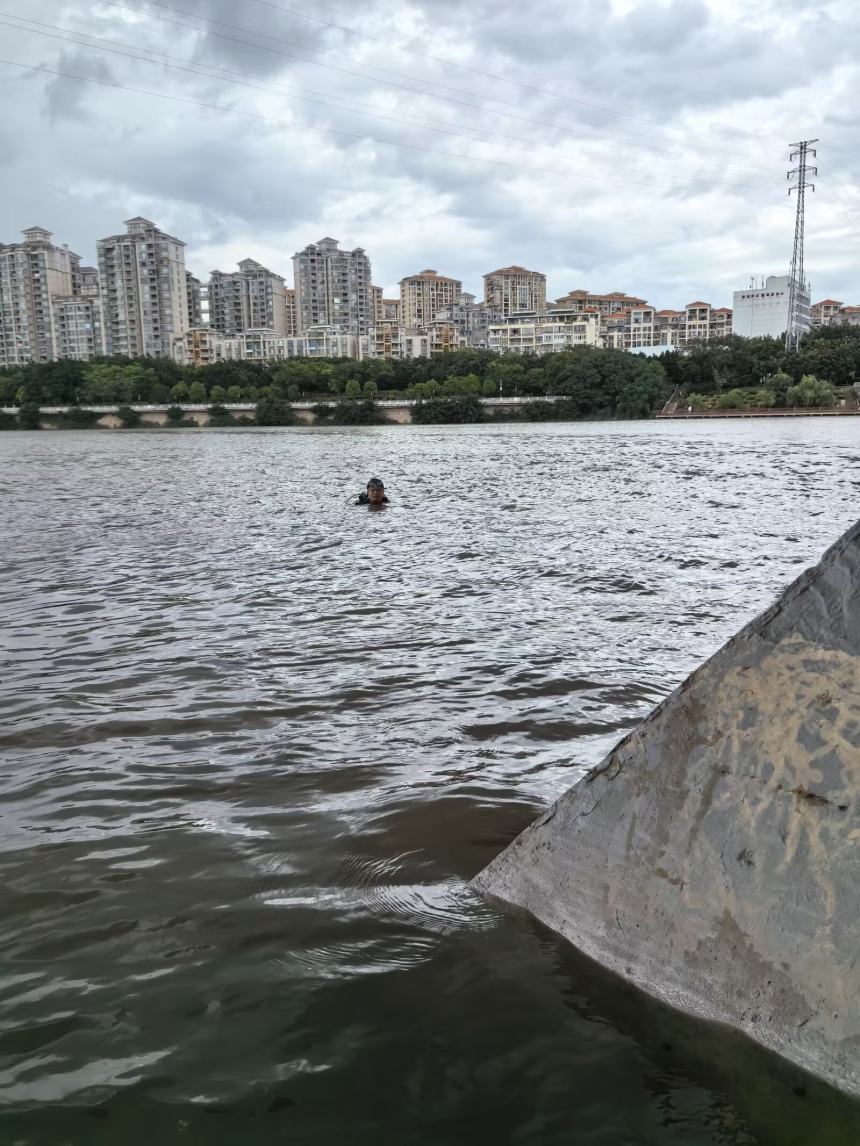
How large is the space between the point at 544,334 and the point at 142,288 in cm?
8649

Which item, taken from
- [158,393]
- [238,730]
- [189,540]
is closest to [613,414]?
[158,393]

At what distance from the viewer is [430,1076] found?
213 centimetres

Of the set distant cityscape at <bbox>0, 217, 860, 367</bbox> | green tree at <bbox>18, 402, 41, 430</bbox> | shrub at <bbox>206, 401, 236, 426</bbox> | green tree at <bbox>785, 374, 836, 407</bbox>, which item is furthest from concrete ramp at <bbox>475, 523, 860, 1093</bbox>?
distant cityscape at <bbox>0, 217, 860, 367</bbox>

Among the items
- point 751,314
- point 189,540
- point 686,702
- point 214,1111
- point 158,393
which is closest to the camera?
point 214,1111

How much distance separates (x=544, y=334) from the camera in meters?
172

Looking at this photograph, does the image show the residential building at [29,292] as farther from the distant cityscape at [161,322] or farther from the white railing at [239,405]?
the white railing at [239,405]

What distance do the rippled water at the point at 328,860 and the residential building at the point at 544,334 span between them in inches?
6296

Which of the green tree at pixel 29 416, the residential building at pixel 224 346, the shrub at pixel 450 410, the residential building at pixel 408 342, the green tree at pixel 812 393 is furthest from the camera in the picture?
the residential building at pixel 224 346

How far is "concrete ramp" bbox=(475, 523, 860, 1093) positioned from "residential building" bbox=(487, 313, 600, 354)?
165m

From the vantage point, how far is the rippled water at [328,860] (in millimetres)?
2059

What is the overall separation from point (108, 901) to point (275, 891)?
58cm

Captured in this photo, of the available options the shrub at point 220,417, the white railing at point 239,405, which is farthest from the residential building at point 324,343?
the shrub at point 220,417

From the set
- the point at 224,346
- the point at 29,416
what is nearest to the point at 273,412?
the point at 29,416

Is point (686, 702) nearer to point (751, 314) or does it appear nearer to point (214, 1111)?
point (214, 1111)
